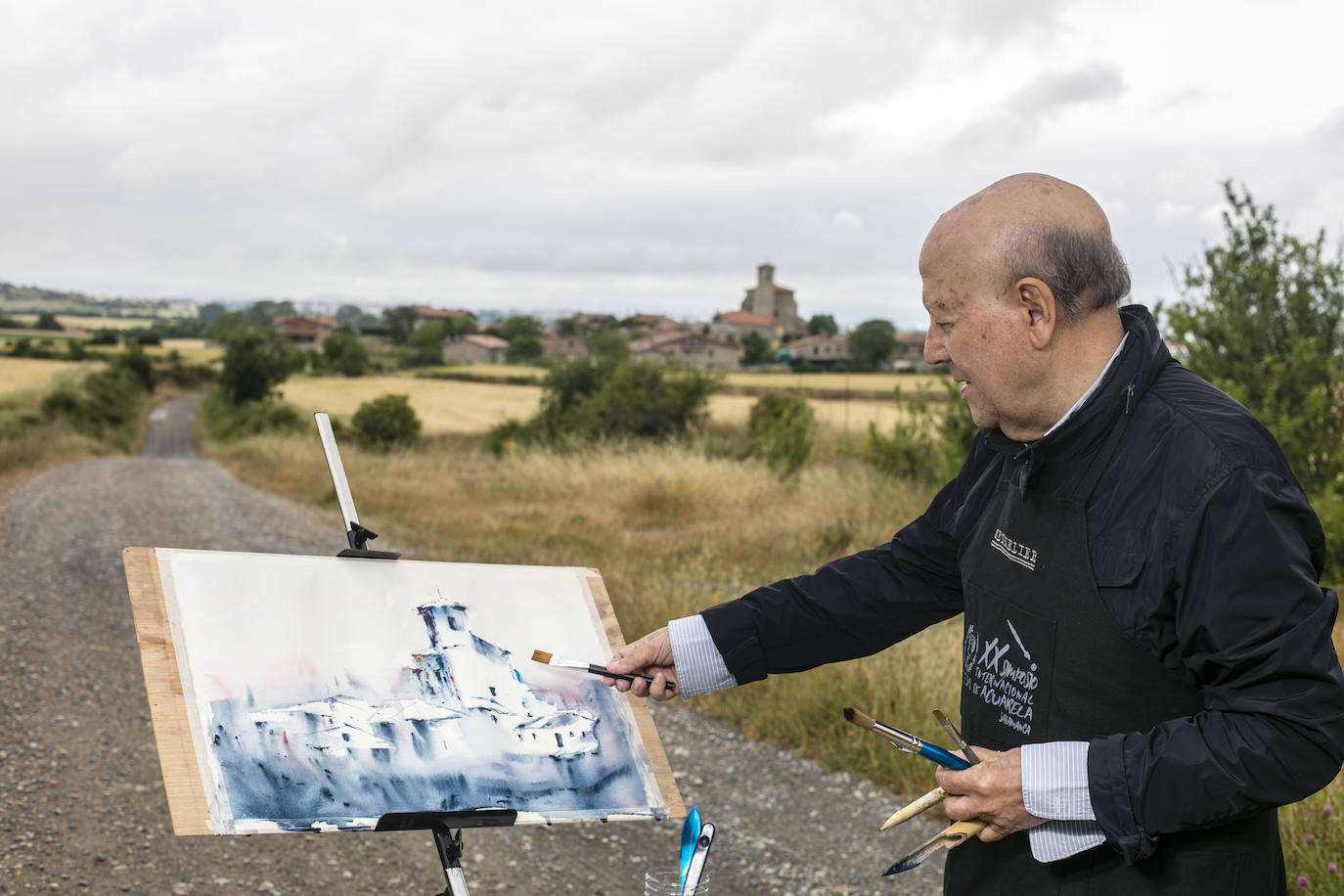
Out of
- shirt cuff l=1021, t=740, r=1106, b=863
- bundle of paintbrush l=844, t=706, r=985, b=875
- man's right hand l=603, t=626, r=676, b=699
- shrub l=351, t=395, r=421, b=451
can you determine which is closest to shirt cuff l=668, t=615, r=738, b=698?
man's right hand l=603, t=626, r=676, b=699

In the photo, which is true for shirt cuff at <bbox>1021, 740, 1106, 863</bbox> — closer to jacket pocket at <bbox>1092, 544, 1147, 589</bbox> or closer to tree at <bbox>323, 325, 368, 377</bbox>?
jacket pocket at <bbox>1092, 544, 1147, 589</bbox>

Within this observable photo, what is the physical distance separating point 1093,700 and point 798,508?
1033 cm

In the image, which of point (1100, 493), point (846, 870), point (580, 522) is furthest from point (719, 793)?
point (580, 522)

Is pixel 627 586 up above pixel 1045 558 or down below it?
below

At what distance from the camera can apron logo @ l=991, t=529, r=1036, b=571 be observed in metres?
1.73

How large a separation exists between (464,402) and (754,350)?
2154 centimetres

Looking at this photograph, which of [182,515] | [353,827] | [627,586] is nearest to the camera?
[353,827]

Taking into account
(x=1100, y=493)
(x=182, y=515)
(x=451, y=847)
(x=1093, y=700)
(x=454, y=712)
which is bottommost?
(x=182, y=515)

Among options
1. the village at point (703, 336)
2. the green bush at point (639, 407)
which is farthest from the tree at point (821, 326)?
the green bush at point (639, 407)

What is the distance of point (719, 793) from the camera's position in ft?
15.8

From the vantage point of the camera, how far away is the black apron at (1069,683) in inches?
63.1

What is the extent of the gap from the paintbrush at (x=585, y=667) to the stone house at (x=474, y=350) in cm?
6023

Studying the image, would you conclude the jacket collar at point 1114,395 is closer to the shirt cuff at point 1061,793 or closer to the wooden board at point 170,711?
the shirt cuff at point 1061,793

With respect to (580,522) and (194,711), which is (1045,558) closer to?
(194,711)
